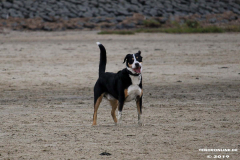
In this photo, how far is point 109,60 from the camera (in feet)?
54.4

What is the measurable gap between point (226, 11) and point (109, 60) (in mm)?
21519

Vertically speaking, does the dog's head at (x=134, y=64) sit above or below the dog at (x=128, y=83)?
above

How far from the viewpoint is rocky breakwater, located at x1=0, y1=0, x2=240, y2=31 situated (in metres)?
Result: 29.7

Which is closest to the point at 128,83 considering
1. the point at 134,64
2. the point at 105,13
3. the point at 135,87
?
the point at 135,87

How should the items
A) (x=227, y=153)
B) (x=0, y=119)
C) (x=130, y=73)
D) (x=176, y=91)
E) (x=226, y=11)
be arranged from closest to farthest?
(x=227, y=153), (x=130, y=73), (x=0, y=119), (x=176, y=91), (x=226, y=11)

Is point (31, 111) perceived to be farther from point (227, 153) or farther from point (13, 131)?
point (227, 153)

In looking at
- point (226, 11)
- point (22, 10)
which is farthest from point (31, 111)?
point (226, 11)

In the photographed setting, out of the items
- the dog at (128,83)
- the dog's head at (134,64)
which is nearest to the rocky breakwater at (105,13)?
Answer: the dog at (128,83)

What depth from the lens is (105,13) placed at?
3325cm

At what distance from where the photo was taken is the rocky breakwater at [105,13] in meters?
29.7

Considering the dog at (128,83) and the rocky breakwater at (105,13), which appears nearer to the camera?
the dog at (128,83)

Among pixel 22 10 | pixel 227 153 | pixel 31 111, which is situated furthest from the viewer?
pixel 22 10

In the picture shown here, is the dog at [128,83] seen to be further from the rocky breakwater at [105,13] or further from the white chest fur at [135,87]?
the rocky breakwater at [105,13]

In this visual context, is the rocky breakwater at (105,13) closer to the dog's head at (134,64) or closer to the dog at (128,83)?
the dog at (128,83)
